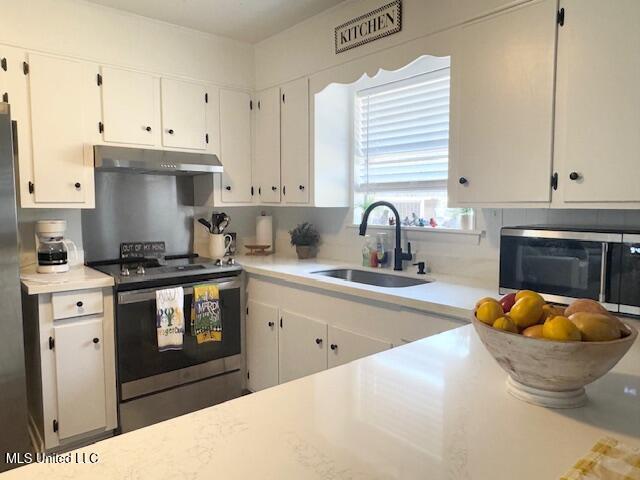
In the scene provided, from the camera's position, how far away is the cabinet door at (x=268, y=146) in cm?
335

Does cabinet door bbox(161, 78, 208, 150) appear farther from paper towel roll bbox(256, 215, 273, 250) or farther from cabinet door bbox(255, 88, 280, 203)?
paper towel roll bbox(256, 215, 273, 250)

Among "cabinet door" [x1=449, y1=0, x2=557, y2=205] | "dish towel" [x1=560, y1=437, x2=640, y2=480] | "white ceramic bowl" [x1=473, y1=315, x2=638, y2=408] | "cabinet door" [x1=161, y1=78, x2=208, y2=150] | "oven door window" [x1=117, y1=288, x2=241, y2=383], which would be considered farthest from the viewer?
"cabinet door" [x1=161, y1=78, x2=208, y2=150]

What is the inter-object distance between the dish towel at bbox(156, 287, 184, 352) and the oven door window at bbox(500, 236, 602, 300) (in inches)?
69.6

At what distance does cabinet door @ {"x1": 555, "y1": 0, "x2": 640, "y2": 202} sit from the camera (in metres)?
1.62

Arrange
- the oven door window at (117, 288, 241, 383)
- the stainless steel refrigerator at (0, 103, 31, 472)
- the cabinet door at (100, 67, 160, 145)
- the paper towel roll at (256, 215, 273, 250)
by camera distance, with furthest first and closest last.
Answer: the paper towel roll at (256, 215, 273, 250)
the cabinet door at (100, 67, 160, 145)
the oven door window at (117, 288, 241, 383)
the stainless steel refrigerator at (0, 103, 31, 472)

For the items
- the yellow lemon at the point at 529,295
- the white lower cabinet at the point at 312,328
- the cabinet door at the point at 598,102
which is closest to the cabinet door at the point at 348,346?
the white lower cabinet at the point at 312,328

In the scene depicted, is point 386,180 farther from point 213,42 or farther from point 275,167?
point 213,42

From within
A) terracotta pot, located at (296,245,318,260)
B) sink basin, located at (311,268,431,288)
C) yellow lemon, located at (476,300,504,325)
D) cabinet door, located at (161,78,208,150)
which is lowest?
sink basin, located at (311,268,431,288)

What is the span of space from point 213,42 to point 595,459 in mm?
3348

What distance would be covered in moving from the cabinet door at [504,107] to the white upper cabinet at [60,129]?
2.12 meters

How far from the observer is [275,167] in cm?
338

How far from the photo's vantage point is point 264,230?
3.69 m

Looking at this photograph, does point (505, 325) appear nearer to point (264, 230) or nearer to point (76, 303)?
point (76, 303)

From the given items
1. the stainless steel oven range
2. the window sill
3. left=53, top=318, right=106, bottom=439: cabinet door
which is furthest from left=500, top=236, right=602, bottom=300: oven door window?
left=53, top=318, right=106, bottom=439: cabinet door
